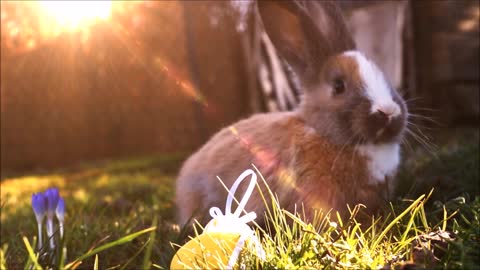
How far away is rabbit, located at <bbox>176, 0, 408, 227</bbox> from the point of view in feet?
8.30

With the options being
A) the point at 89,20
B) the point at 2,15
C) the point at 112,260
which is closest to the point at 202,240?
the point at 112,260

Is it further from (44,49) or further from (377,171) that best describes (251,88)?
(377,171)

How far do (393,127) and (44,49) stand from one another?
3626 millimetres

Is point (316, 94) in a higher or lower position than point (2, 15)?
lower

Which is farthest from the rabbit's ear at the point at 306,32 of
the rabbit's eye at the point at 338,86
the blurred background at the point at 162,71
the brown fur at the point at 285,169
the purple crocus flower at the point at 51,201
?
the purple crocus flower at the point at 51,201

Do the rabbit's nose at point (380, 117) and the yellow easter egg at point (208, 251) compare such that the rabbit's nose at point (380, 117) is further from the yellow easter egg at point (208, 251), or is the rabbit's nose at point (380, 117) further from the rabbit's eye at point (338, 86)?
the yellow easter egg at point (208, 251)

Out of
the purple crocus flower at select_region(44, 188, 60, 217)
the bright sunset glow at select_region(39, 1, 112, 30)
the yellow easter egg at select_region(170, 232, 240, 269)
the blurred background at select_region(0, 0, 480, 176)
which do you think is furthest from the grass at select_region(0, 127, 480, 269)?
the bright sunset glow at select_region(39, 1, 112, 30)

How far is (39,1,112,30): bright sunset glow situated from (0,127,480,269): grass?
1.28 m

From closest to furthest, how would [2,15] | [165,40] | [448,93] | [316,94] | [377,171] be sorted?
[377,171]
[316,94]
[2,15]
[448,93]
[165,40]

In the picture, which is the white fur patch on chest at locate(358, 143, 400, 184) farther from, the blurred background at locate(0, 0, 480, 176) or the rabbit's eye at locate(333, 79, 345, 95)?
the blurred background at locate(0, 0, 480, 176)

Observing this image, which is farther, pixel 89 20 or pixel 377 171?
pixel 89 20

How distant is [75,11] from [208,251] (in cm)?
291

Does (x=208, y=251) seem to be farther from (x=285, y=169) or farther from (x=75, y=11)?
(x=75, y=11)

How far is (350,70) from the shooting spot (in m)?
2.71
